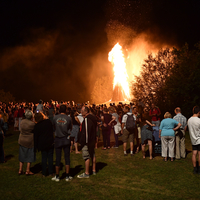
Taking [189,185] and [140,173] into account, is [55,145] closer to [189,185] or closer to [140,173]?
[140,173]

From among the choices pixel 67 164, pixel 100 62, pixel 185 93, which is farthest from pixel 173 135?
pixel 100 62

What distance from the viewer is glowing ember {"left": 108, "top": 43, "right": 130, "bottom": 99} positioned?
4828cm

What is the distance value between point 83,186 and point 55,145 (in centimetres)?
140

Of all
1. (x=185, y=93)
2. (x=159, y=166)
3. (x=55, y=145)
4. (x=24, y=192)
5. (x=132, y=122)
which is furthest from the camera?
(x=185, y=93)

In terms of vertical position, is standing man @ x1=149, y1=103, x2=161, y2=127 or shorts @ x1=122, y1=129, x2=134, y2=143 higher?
standing man @ x1=149, y1=103, x2=161, y2=127

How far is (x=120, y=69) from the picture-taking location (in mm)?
48594

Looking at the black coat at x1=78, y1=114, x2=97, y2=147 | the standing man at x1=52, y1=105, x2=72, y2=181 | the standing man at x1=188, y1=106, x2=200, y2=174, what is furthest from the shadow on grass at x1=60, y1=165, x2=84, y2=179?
the standing man at x1=188, y1=106, x2=200, y2=174

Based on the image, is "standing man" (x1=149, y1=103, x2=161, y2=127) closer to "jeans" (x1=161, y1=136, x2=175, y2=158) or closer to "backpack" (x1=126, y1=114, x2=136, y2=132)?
"backpack" (x1=126, y1=114, x2=136, y2=132)

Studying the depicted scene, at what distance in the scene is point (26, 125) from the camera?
22.2 feet

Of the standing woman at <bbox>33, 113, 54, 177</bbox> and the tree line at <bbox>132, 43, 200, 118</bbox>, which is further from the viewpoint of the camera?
the tree line at <bbox>132, 43, 200, 118</bbox>

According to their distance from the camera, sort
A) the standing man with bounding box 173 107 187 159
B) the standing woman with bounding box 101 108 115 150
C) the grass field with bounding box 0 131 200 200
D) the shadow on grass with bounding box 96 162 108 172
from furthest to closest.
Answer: the standing woman with bounding box 101 108 115 150, the standing man with bounding box 173 107 187 159, the shadow on grass with bounding box 96 162 108 172, the grass field with bounding box 0 131 200 200

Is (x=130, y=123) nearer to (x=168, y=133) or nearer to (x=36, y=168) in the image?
(x=168, y=133)

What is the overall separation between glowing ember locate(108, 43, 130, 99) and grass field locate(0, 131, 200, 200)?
40.7m

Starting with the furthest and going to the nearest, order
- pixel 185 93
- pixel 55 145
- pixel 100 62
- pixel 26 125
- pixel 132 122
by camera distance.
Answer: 1. pixel 100 62
2. pixel 185 93
3. pixel 132 122
4. pixel 26 125
5. pixel 55 145
